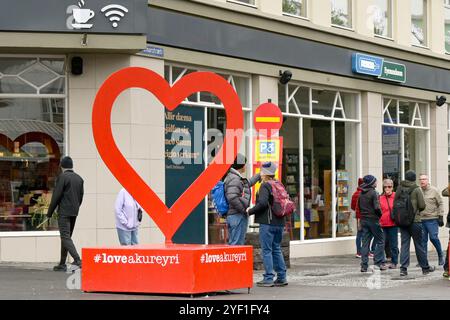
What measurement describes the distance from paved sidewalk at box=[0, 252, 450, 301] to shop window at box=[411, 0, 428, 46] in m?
10.8

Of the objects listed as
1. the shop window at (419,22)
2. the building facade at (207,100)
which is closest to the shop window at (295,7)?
the building facade at (207,100)

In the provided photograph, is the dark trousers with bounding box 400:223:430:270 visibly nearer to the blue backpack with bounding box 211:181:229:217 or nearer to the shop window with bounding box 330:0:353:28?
the blue backpack with bounding box 211:181:229:217

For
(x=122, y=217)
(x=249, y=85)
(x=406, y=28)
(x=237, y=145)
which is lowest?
(x=122, y=217)

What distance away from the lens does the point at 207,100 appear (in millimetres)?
21625

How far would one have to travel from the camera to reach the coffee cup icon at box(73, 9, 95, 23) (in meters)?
18.8

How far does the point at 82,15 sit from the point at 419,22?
45.6 ft

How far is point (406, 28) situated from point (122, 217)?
13839 mm

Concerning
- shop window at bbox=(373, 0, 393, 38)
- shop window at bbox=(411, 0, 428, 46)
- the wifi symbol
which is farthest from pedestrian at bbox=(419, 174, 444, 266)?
shop window at bbox=(411, 0, 428, 46)

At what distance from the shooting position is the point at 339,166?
26016mm

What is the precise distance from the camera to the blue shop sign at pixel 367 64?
84.6 feet
